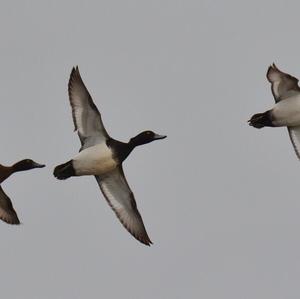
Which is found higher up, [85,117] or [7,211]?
[85,117]

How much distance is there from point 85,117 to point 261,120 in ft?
10.9

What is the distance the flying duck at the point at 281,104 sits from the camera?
39.5 metres

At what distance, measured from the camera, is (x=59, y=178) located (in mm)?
39469

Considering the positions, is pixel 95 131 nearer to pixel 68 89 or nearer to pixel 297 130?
pixel 68 89

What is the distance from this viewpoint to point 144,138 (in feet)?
132

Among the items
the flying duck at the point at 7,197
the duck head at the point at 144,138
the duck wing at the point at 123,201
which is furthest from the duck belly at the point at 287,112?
the flying duck at the point at 7,197

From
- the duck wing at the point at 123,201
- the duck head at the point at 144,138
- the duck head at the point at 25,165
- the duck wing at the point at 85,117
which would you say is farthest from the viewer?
the duck head at the point at 25,165

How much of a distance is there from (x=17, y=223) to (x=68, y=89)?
2836 mm

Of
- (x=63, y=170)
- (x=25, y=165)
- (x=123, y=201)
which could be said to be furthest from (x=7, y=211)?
(x=123, y=201)

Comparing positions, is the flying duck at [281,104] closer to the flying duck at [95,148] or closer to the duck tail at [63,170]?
the flying duck at [95,148]

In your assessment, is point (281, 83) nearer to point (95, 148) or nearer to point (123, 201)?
point (95, 148)

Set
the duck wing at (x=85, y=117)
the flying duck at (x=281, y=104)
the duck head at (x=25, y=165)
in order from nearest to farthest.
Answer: the flying duck at (x=281, y=104) < the duck wing at (x=85, y=117) < the duck head at (x=25, y=165)

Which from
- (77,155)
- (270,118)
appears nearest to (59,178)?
(77,155)

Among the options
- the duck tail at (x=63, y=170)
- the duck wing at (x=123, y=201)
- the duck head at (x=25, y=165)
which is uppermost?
the duck head at (x=25, y=165)
